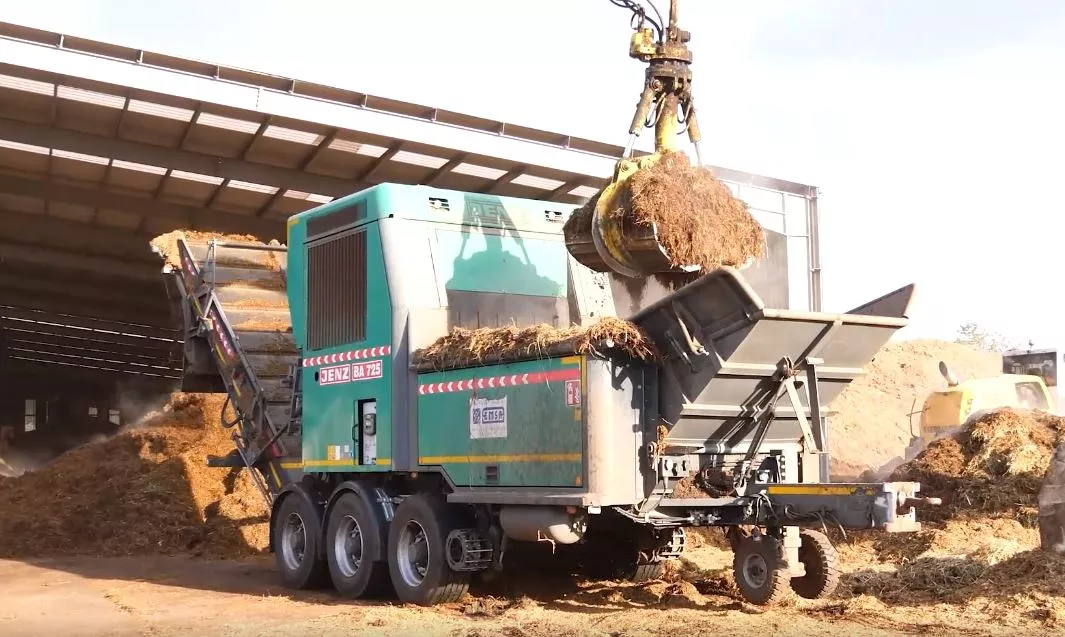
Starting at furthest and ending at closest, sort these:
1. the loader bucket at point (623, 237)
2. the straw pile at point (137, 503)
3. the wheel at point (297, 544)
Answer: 1. the straw pile at point (137, 503)
2. the wheel at point (297, 544)
3. the loader bucket at point (623, 237)

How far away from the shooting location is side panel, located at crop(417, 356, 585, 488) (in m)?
9.98

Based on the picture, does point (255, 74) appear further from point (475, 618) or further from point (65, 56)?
point (475, 618)

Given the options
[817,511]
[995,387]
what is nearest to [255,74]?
[817,511]

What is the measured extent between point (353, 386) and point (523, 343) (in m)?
2.73

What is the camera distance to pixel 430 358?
11.4 m

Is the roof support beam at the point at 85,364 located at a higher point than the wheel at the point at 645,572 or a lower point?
higher

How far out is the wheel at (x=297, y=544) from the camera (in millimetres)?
12938

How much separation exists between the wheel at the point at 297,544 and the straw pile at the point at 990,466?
7.04 metres

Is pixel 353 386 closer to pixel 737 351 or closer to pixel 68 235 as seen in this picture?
pixel 737 351

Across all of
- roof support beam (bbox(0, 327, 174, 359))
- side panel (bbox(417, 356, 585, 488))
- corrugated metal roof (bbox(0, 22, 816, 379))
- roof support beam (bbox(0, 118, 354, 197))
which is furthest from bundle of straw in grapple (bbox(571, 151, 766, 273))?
roof support beam (bbox(0, 327, 174, 359))

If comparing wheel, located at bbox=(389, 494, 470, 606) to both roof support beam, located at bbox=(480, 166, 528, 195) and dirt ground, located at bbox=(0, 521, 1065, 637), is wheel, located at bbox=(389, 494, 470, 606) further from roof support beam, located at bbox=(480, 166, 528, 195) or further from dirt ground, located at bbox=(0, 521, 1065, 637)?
roof support beam, located at bbox=(480, 166, 528, 195)

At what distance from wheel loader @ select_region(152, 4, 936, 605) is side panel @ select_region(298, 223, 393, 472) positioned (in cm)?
2

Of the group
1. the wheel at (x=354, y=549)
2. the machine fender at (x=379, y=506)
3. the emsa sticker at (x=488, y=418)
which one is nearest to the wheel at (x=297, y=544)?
the wheel at (x=354, y=549)

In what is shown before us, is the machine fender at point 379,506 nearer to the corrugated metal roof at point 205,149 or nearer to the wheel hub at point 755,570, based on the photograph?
the wheel hub at point 755,570
